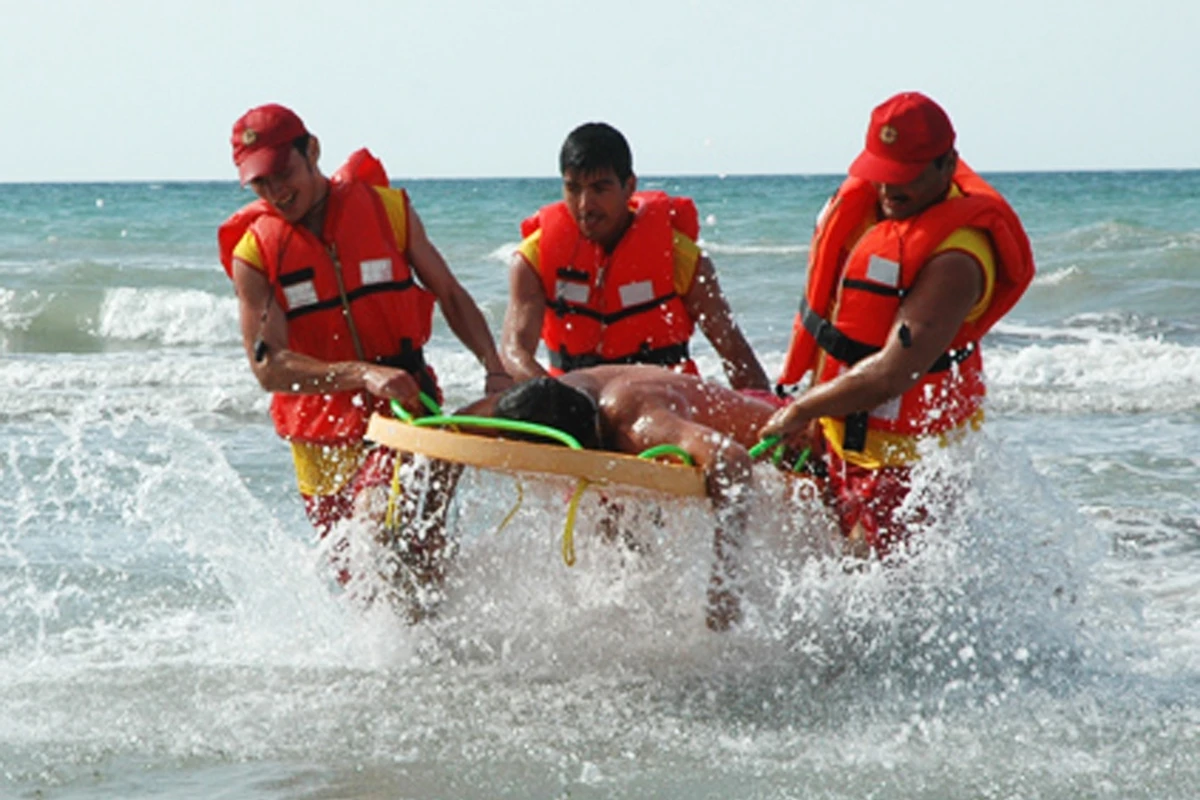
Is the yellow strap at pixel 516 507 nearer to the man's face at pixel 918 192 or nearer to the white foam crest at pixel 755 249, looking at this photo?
the man's face at pixel 918 192

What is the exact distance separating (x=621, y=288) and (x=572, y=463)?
140 centimetres

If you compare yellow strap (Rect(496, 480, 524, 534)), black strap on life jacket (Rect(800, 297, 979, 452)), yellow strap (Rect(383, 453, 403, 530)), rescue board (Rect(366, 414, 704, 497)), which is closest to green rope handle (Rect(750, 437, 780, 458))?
black strap on life jacket (Rect(800, 297, 979, 452))

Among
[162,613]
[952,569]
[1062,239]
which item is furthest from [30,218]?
[952,569]

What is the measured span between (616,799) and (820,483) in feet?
4.01

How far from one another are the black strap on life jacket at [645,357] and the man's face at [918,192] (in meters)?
1.20

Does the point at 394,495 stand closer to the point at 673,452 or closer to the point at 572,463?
the point at 572,463

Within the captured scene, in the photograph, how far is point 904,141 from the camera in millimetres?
4531

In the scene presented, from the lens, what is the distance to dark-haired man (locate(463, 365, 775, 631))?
14.5 feet

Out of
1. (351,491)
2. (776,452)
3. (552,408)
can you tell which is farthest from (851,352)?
(351,491)

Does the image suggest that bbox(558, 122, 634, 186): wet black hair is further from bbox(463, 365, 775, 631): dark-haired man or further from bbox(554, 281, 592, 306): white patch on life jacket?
bbox(463, 365, 775, 631): dark-haired man

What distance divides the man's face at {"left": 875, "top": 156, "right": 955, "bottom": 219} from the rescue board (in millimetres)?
995

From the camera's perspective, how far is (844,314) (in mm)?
4773

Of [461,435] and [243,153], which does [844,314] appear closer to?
[461,435]

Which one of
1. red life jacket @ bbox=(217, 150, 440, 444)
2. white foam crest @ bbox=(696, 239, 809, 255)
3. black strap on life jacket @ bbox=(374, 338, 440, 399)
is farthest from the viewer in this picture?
white foam crest @ bbox=(696, 239, 809, 255)
